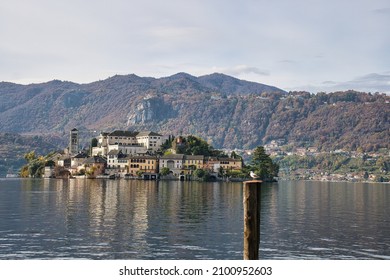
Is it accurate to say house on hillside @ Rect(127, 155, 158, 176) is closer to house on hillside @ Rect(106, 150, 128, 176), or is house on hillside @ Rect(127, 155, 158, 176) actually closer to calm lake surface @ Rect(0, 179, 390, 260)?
house on hillside @ Rect(106, 150, 128, 176)

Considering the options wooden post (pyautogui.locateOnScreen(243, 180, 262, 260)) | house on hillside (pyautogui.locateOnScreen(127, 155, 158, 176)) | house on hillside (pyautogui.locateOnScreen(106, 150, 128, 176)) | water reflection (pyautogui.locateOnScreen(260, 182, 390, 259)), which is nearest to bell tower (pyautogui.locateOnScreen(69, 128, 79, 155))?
house on hillside (pyautogui.locateOnScreen(106, 150, 128, 176))

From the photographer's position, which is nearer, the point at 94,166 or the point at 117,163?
the point at 94,166

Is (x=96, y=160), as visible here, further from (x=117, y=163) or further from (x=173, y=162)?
(x=173, y=162)

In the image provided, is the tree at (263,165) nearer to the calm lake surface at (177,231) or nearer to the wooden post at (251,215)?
the calm lake surface at (177,231)

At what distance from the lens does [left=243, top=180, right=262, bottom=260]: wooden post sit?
2011 cm

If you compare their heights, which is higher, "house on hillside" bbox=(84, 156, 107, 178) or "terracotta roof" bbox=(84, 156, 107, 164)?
"terracotta roof" bbox=(84, 156, 107, 164)

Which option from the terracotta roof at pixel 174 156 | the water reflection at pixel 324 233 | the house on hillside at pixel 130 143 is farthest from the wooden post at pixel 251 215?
the house on hillside at pixel 130 143

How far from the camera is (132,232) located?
42.3 meters

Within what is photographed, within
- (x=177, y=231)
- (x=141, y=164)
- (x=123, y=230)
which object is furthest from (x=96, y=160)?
(x=177, y=231)

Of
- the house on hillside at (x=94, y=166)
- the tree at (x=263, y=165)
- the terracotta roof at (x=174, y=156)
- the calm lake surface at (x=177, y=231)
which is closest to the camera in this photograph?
the calm lake surface at (x=177, y=231)

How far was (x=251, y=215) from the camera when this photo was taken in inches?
808

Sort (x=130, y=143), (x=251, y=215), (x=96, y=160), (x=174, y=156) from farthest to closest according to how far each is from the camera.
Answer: (x=130, y=143), (x=96, y=160), (x=174, y=156), (x=251, y=215)

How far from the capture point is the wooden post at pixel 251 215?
2011 cm
